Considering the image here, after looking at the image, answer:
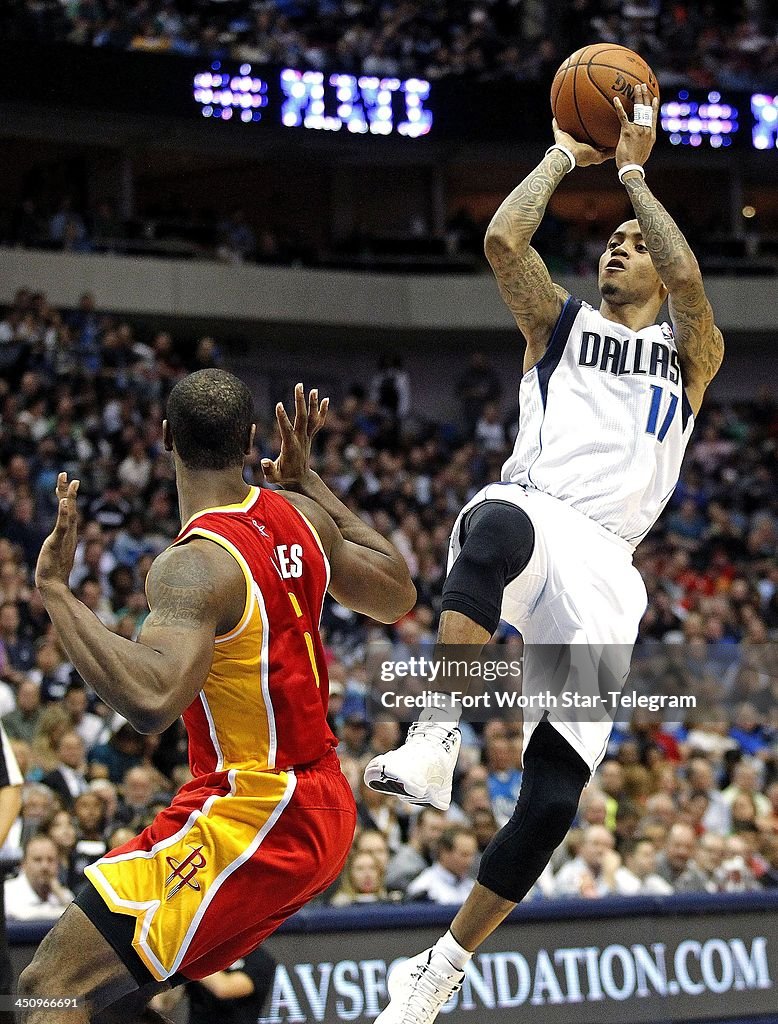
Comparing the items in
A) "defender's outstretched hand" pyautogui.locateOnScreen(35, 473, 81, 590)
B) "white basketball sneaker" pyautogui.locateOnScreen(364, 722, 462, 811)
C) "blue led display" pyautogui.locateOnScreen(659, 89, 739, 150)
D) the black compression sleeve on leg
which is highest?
"blue led display" pyautogui.locateOnScreen(659, 89, 739, 150)

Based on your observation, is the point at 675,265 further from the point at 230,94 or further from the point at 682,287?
the point at 230,94

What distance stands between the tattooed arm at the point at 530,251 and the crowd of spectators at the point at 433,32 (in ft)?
51.5

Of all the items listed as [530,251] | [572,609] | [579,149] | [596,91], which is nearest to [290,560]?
[572,609]

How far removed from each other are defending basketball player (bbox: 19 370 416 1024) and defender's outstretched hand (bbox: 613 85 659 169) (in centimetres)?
183

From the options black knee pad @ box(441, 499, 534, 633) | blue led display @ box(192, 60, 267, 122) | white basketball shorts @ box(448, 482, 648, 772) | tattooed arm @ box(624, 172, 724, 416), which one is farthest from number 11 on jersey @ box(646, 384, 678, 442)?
blue led display @ box(192, 60, 267, 122)

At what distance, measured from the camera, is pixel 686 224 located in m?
25.0

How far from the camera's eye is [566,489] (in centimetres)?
557

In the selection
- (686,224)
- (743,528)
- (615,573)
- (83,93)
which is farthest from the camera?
(686,224)

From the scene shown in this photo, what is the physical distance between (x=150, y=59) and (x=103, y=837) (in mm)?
14164

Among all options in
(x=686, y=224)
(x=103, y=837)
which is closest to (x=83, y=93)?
(x=686, y=224)

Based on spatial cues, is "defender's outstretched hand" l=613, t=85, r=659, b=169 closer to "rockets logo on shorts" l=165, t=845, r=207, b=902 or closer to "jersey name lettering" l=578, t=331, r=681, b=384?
"jersey name lettering" l=578, t=331, r=681, b=384

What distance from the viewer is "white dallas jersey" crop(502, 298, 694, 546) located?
5.59m

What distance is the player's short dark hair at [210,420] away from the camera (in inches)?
173

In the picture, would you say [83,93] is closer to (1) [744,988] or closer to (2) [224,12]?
(2) [224,12]
